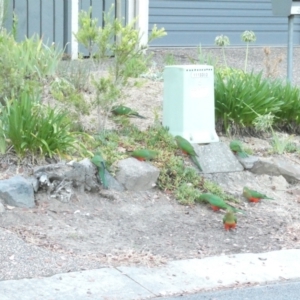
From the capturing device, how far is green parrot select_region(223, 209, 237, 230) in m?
7.24

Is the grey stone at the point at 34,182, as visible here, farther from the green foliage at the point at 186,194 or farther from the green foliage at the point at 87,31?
the green foliage at the point at 87,31

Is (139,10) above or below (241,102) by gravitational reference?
above

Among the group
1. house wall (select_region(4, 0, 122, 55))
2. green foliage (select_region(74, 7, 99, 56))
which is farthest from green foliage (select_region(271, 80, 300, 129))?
house wall (select_region(4, 0, 122, 55))

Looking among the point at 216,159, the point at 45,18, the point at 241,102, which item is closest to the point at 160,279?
the point at 216,159

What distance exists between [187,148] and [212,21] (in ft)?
30.5

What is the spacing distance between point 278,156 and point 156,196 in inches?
73.7

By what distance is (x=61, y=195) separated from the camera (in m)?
7.59

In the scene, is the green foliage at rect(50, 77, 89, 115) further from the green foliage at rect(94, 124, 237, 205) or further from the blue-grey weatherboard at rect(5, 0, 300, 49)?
the blue-grey weatherboard at rect(5, 0, 300, 49)

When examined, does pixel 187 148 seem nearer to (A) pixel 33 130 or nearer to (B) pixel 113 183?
(B) pixel 113 183

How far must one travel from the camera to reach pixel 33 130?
7.77 metres

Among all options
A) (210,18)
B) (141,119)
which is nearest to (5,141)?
(141,119)

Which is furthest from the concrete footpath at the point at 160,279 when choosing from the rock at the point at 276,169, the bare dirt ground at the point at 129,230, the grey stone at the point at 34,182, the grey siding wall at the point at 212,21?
the grey siding wall at the point at 212,21

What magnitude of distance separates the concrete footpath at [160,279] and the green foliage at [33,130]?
2.06m

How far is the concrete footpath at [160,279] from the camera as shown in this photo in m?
5.66
